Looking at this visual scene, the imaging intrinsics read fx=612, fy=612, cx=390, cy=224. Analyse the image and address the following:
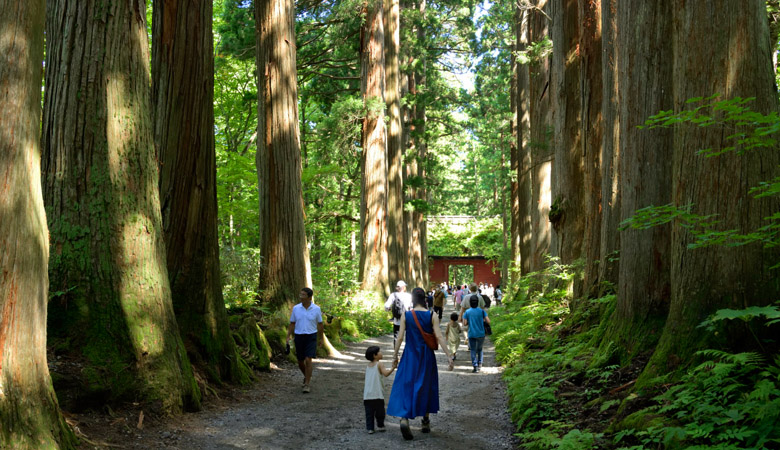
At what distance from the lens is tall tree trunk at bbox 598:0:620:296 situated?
9266mm

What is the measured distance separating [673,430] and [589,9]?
9145 millimetres

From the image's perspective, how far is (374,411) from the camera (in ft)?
23.7

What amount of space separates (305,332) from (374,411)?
9.34 feet

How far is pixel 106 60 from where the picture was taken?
696 cm

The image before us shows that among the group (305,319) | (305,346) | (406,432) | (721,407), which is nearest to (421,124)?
(305,319)

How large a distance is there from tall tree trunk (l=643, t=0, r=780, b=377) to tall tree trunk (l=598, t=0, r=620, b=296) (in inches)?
149

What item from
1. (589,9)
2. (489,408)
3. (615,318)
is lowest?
(489,408)

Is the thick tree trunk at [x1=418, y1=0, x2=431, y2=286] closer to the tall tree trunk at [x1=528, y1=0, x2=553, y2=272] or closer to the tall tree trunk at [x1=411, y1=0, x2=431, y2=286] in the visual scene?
the tall tree trunk at [x1=411, y1=0, x2=431, y2=286]

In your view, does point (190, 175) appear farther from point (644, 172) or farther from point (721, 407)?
point (721, 407)

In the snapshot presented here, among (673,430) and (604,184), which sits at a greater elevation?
(604,184)

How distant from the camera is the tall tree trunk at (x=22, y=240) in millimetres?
4426

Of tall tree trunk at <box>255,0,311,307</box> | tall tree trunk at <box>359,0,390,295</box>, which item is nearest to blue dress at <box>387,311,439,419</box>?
tall tree trunk at <box>255,0,311,307</box>

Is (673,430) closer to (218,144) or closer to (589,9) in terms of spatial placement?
(589,9)

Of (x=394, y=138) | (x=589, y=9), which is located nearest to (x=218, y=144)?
(x=394, y=138)
